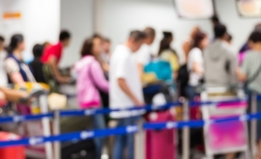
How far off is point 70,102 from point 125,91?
1.60 metres

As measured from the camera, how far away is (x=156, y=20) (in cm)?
1163

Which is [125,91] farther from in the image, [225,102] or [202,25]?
[202,25]

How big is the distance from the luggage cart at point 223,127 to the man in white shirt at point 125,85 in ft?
2.94

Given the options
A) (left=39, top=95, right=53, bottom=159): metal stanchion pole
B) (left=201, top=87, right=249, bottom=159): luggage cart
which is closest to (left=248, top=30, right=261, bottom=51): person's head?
(left=201, top=87, right=249, bottom=159): luggage cart

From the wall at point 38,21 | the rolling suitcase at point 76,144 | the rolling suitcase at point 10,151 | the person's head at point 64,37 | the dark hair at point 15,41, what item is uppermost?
the wall at point 38,21

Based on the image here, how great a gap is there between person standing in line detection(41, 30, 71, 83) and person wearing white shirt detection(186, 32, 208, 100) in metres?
1.62

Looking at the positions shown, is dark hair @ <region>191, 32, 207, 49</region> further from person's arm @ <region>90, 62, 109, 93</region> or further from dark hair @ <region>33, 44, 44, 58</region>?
dark hair @ <region>33, 44, 44, 58</region>

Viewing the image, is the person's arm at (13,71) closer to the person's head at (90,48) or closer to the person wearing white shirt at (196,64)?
the person's head at (90,48)

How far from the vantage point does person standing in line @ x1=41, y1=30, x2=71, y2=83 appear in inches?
260

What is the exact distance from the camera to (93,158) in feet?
17.8

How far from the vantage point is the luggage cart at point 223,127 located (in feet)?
18.0

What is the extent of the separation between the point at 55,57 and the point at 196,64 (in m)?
1.87

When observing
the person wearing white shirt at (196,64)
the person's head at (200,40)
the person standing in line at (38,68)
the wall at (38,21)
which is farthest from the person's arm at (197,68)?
the wall at (38,21)

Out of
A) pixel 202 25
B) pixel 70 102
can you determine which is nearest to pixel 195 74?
pixel 70 102
